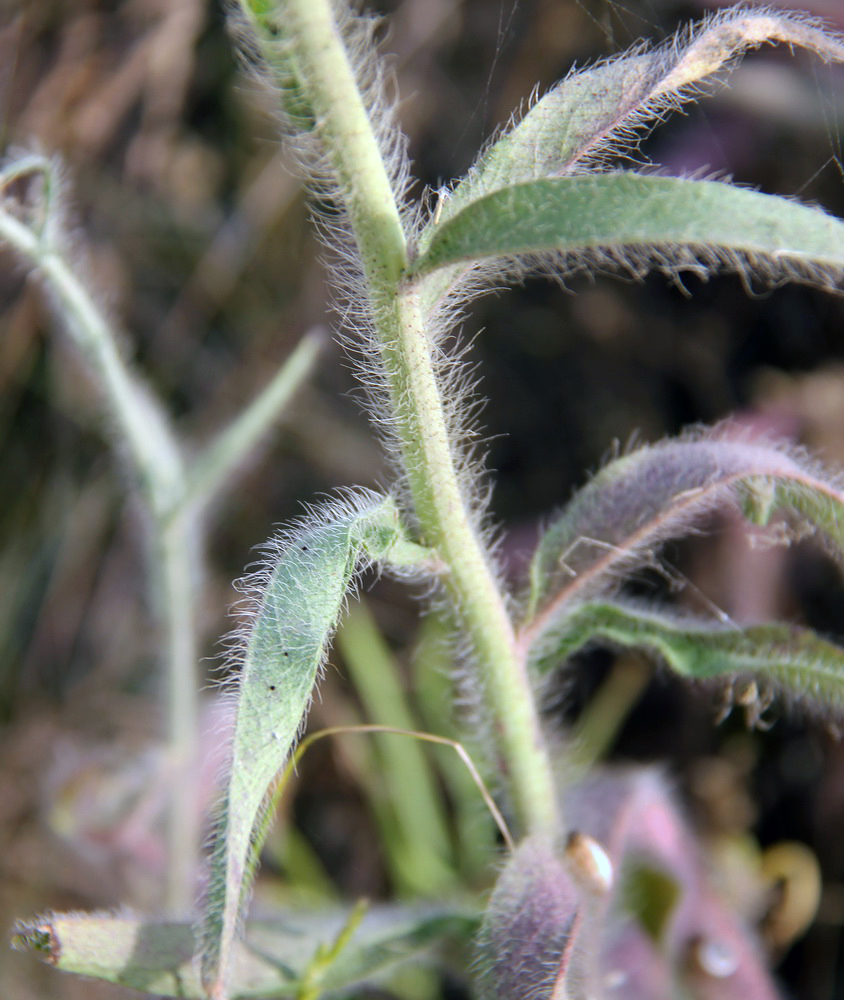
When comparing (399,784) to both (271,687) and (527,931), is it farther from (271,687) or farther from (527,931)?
(271,687)

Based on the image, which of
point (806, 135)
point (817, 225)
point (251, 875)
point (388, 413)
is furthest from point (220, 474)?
point (806, 135)

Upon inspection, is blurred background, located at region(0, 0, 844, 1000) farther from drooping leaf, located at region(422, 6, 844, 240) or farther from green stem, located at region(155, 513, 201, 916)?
drooping leaf, located at region(422, 6, 844, 240)

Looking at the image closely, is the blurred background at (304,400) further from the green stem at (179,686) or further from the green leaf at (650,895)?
the green leaf at (650,895)

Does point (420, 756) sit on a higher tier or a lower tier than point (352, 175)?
lower

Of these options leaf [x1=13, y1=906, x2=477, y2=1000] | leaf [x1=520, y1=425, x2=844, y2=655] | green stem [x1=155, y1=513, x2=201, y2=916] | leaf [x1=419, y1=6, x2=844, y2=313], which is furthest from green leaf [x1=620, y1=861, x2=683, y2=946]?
leaf [x1=419, y1=6, x2=844, y2=313]

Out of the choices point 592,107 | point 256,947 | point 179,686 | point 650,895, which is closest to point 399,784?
point 179,686

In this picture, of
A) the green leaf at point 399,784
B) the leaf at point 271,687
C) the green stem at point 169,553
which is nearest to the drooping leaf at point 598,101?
the leaf at point 271,687

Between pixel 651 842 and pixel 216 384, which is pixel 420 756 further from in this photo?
pixel 216 384
